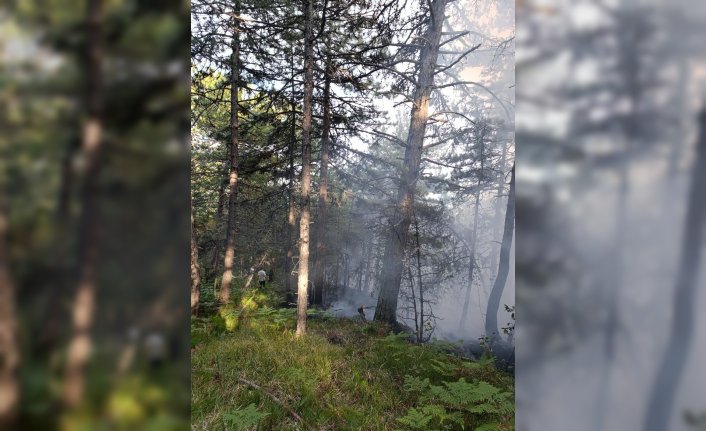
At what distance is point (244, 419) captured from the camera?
2.06 meters

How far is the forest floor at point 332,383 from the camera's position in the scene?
7.45 ft

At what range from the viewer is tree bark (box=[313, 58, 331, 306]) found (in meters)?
5.30

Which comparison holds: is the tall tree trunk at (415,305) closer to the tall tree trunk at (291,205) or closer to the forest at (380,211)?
the forest at (380,211)

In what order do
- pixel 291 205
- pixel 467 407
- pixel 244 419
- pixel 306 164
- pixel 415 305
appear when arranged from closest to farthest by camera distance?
pixel 244 419
pixel 467 407
pixel 306 164
pixel 415 305
pixel 291 205

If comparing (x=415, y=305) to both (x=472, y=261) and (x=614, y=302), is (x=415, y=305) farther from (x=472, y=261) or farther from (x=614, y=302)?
(x=614, y=302)

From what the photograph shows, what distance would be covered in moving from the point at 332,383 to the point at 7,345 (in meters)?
2.67

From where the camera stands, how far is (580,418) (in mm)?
497

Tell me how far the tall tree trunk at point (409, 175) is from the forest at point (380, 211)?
0.7 inches

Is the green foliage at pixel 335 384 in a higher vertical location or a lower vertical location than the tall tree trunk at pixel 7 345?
lower

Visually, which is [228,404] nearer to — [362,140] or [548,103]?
[548,103]

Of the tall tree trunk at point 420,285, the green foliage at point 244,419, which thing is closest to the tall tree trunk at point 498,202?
the tall tree trunk at point 420,285

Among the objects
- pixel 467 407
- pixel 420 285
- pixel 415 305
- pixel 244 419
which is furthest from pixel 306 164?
pixel 467 407

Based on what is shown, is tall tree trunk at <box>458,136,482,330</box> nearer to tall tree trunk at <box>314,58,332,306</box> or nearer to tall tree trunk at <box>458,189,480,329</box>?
tall tree trunk at <box>458,189,480,329</box>

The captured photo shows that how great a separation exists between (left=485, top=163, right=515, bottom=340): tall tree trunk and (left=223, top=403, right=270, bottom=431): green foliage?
2.87 m
